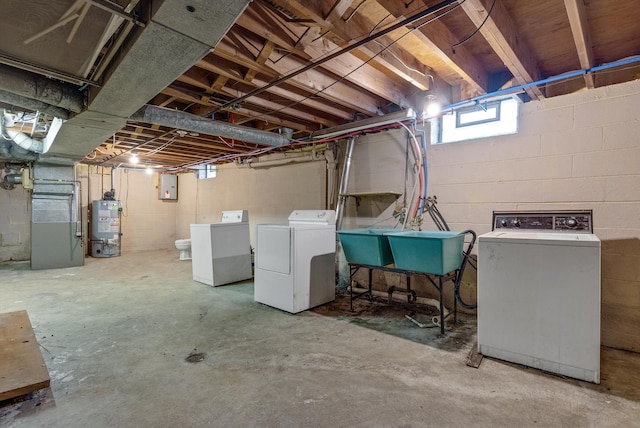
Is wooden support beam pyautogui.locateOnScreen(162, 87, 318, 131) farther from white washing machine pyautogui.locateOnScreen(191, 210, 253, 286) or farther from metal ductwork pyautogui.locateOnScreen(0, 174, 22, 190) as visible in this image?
metal ductwork pyautogui.locateOnScreen(0, 174, 22, 190)

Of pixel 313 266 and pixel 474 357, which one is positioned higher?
pixel 313 266

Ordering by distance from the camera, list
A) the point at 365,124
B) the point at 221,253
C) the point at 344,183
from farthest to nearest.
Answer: the point at 221,253
the point at 344,183
the point at 365,124

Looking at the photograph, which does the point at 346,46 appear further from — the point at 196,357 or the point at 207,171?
the point at 207,171

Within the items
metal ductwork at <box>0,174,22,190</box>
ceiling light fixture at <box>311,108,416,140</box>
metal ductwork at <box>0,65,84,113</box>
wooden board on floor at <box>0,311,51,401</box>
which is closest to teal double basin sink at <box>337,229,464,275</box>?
ceiling light fixture at <box>311,108,416,140</box>

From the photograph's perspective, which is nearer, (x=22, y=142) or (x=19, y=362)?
(x=19, y=362)

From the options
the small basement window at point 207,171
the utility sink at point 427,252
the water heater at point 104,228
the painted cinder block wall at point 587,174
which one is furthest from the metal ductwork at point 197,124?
the water heater at point 104,228

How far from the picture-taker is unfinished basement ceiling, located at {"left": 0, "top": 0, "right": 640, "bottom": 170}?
1.64 metres

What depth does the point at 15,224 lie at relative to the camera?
582 centimetres

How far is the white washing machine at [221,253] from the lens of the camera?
13.9 feet

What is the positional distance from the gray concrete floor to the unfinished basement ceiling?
76.3 inches

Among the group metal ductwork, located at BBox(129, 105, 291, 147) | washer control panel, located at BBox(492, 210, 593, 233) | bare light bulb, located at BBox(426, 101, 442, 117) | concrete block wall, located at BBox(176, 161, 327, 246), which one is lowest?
washer control panel, located at BBox(492, 210, 593, 233)

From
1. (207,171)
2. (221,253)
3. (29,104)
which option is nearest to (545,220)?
(221,253)

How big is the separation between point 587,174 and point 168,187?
8130 millimetres

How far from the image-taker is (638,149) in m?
2.32
